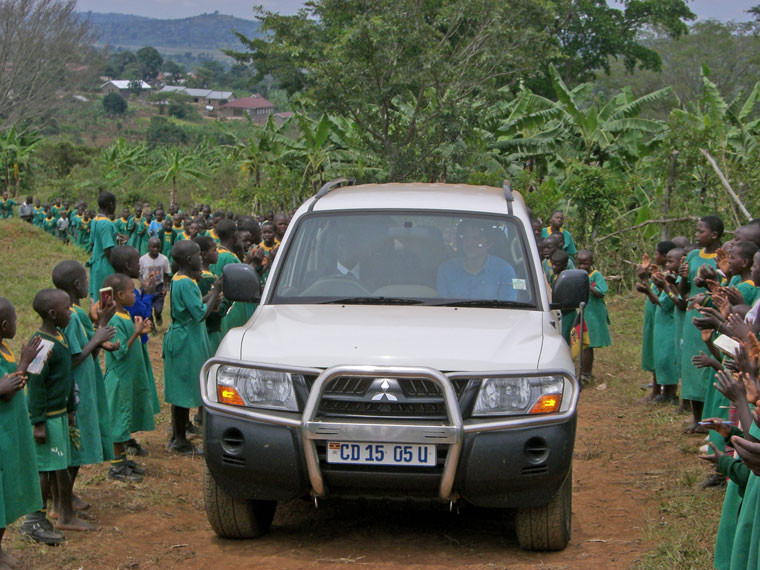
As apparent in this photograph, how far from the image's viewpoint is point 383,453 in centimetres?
500

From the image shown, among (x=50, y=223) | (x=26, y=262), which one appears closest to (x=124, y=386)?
(x=26, y=262)

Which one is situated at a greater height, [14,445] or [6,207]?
[14,445]

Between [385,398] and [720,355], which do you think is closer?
[385,398]

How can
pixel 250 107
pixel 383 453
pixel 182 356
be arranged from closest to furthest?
pixel 383 453
pixel 182 356
pixel 250 107

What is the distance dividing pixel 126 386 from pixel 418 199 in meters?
2.55

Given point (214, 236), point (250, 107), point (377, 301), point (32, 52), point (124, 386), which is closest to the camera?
point (377, 301)

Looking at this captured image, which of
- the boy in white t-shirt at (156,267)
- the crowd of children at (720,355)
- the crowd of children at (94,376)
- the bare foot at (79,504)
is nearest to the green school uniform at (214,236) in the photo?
the crowd of children at (94,376)

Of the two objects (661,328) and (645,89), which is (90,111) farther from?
(661,328)

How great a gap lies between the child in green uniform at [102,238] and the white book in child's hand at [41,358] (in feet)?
20.3

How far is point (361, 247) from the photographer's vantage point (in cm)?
634

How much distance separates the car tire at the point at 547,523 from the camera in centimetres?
536

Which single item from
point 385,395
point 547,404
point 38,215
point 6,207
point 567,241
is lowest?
point 38,215

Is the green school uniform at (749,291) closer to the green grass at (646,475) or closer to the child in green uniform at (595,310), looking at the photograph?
the green grass at (646,475)

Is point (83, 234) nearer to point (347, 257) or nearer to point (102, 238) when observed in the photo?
point (102, 238)
